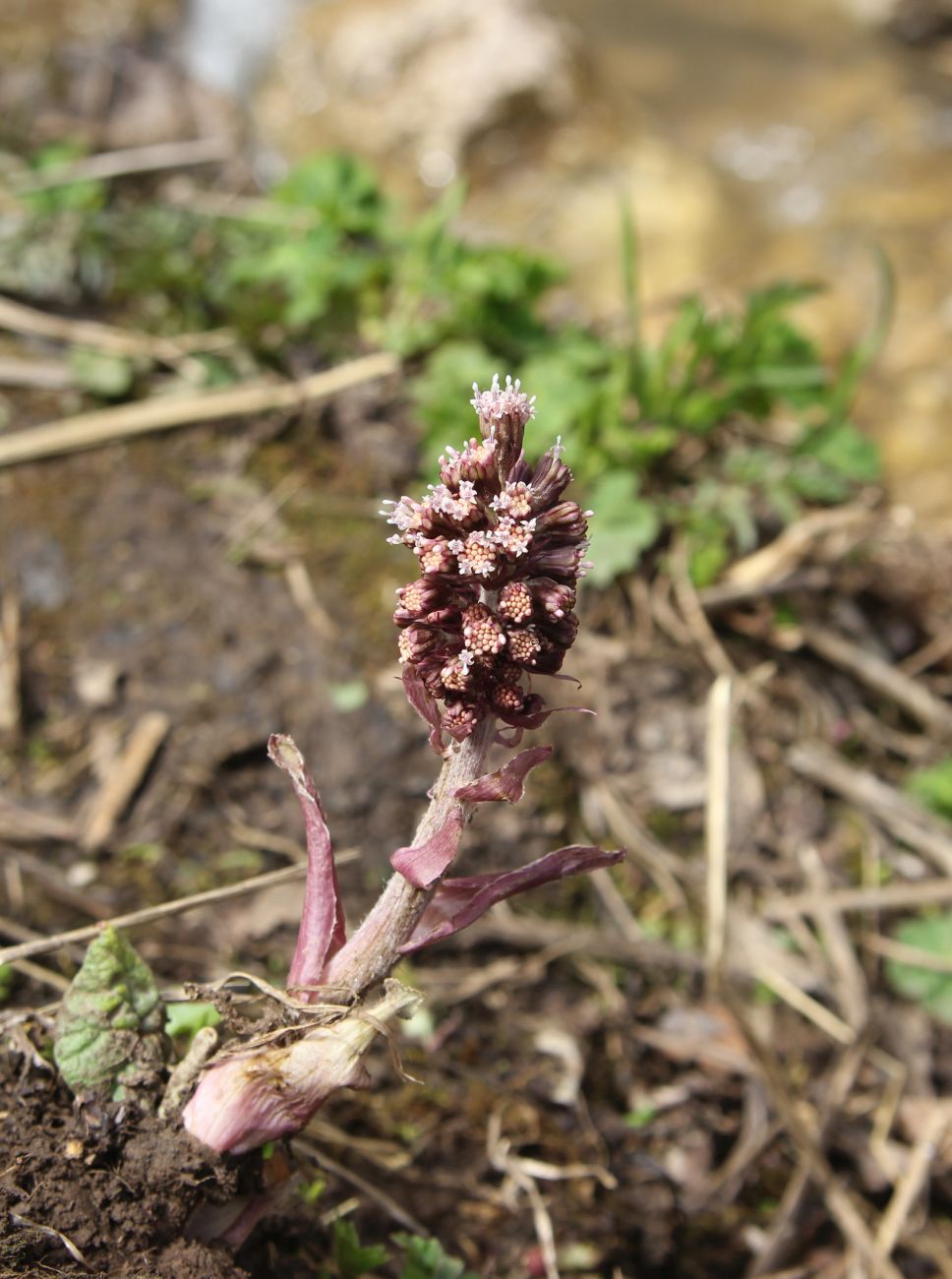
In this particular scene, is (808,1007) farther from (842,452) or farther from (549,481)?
(549,481)

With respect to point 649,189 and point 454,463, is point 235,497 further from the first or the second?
point 649,189

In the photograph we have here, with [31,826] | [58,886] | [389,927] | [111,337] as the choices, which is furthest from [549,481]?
[111,337]

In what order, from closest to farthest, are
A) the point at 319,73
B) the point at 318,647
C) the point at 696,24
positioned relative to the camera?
the point at 318,647 → the point at 319,73 → the point at 696,24

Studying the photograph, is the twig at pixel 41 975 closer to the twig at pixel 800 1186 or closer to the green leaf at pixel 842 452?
the twig at pixel 800 1186

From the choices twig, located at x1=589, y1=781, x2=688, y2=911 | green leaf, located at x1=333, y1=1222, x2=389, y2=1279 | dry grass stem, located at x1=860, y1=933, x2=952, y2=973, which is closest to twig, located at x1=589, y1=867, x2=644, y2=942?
twig, located at x1=589, y1=781, x2=688, y2=911

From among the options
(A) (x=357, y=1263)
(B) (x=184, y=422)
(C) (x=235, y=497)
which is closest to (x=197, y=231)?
(B) (x=184, y=422)

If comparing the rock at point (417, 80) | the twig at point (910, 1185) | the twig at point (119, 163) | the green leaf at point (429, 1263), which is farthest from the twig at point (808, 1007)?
the rock at point (417, 80)
